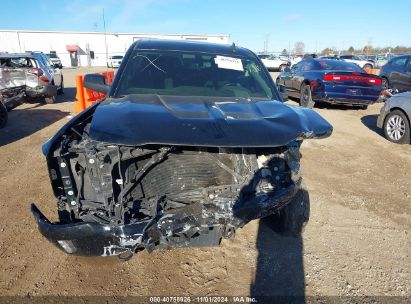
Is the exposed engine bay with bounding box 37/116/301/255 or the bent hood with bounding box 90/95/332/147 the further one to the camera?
the exposed engine bay with bounding box 37/116/301/255

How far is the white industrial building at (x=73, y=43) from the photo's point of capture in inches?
1842

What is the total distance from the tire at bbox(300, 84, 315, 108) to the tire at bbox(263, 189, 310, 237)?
305 inches

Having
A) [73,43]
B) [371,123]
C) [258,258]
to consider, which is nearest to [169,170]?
[258,258]

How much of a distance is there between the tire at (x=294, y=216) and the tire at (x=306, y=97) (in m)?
7.76

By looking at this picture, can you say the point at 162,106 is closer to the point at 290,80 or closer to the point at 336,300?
the point at 336,300

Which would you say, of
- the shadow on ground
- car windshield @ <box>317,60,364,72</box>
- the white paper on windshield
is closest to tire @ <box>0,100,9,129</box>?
the white paper on windshield

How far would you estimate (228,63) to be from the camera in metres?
3.88

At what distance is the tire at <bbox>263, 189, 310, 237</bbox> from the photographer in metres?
3.30

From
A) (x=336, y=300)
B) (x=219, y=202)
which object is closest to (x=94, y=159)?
(x=219, y=202)

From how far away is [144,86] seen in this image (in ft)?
11.5

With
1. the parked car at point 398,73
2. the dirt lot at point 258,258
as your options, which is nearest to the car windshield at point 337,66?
the parked car at point 398,73

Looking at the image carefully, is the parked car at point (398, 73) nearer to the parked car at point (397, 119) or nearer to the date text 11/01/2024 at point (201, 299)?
the parked car at point (397, 119)

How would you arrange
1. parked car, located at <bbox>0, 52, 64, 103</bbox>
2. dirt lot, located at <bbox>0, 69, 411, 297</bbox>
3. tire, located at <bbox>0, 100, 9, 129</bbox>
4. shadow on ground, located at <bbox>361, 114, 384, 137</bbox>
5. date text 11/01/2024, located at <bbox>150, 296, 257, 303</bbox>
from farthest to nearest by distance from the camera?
parked car, located at <bbox>0, 52, 64, 103</bbox> < shadow on ground, located at <bbox>361, 114, 384, 137</bbox> < tire, located at <bbox>0, 100, 9, 129</bbox> < dirt lot, located at <bbox>0, 69, 411, 297</bbox> < date text 11/01/2024, located at <bbox>150, 296, 257, 303</bbox>

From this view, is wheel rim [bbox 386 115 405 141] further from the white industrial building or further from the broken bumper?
the white industrial building
